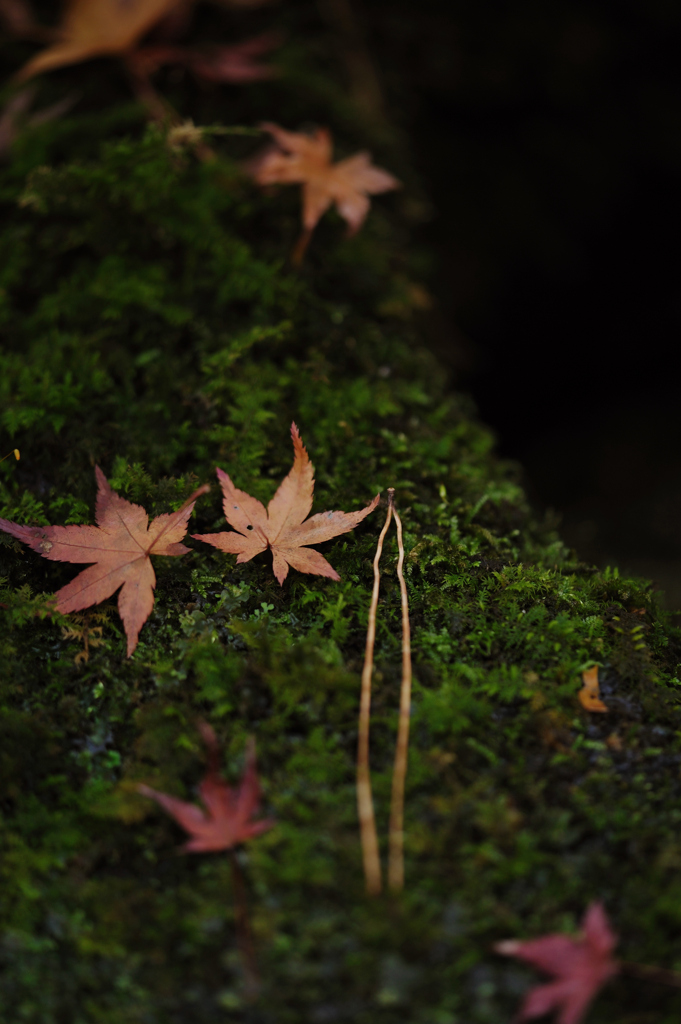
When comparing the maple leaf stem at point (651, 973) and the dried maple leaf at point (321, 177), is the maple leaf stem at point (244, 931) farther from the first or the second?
the dried maple leaf at point (321, 177)

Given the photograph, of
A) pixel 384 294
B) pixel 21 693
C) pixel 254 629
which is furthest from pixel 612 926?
pixel 384 294

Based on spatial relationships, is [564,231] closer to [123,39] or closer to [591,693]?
[123,39]

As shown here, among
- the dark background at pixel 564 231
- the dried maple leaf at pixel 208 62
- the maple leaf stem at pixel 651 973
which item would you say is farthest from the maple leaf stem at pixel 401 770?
the dried maple leaf at pixel 208 62

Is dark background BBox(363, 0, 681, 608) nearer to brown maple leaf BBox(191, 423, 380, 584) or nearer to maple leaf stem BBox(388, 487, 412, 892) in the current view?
brown maple leaf BBox(191, 423, 380, 584)

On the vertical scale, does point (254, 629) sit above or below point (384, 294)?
below

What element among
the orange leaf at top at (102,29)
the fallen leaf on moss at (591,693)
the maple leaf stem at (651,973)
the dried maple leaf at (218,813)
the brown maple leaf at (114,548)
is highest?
the orange leaf at top at (102,29)

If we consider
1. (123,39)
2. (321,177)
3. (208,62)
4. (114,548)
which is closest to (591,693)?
(114,548)

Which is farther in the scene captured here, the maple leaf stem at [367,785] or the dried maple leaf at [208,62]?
the dried maple leaf at [208,62]

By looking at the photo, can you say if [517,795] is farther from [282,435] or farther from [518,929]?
[282,435]
